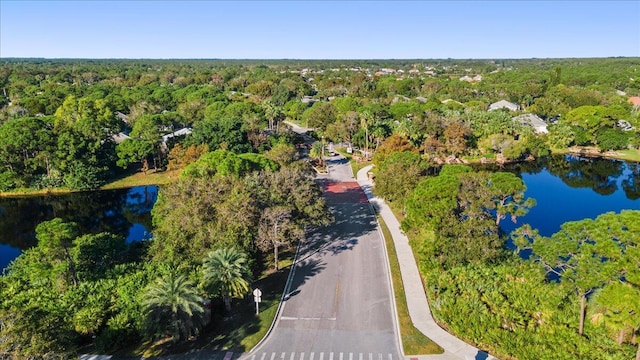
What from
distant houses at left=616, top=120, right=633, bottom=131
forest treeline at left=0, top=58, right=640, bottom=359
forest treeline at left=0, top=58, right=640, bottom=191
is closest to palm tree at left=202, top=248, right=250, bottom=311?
forest treeline at left=0, top=58, right=640, bottom=359

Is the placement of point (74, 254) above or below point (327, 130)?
below

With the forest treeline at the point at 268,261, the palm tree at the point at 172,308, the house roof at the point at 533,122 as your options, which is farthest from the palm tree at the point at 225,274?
the house roof at the point at 533,122

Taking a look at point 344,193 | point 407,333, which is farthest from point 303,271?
point 344,193

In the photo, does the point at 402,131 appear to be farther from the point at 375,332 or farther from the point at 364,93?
the point at 364,93

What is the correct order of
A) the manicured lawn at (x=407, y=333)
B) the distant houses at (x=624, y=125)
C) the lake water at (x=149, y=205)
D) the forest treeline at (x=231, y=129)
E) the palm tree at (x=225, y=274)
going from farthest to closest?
the distant houses at (x=624, y=125), the forest treeline at (x=231, y=129), the lake water at (x=149, y=205), the palm tree at (x=225, y=274), the manicured lawn at (x=407, y=333)

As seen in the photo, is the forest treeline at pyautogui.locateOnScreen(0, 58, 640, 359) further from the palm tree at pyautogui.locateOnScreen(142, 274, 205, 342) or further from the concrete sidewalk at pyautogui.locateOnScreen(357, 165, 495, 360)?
the concrete sidewalk at pyautogui.locateOnScreen(357, 165, 495, 360)

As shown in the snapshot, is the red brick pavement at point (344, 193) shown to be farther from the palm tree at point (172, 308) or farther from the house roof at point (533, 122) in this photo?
the house roof at point (533, 122)

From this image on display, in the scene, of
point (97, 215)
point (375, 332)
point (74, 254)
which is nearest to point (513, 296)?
point (375, 332)
